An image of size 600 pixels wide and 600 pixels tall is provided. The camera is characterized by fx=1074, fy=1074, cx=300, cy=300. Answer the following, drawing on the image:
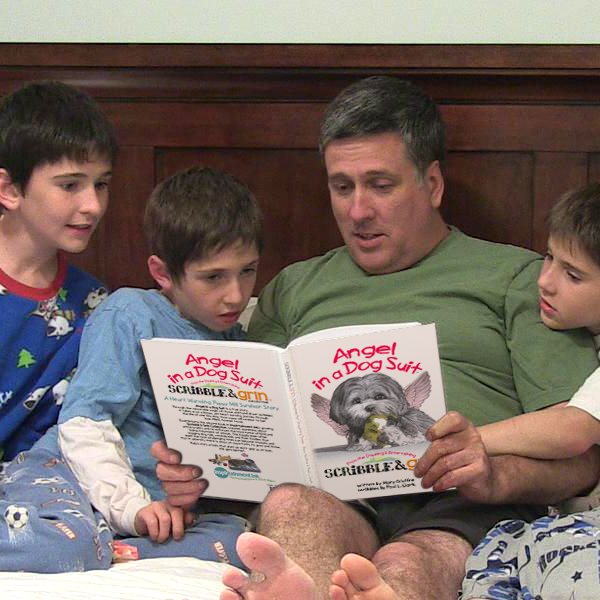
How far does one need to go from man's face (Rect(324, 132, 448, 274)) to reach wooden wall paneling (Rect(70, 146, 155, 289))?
1.78ft

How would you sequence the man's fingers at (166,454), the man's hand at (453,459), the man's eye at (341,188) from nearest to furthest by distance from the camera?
1. the man's hand at (453,459)
2. the man's fingers at (166,454)
3. the man's eye at (341,188)

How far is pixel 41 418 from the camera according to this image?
1.91m

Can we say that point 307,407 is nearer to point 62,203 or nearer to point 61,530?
point 61,530

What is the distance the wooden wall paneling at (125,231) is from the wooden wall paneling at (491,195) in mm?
651

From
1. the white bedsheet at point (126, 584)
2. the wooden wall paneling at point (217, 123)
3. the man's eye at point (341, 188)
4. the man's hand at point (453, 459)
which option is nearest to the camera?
the white bedsheet at point (126, 584)

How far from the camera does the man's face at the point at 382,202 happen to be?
1.91 metres

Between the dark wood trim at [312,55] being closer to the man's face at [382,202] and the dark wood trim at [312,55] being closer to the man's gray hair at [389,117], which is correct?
the man's gray hair at [389,117]

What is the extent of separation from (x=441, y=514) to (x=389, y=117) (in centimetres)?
72

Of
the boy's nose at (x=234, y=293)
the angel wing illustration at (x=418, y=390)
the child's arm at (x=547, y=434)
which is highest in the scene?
the boy's nose at (x=234, y=293)

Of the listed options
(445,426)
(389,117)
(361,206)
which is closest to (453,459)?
(445,426)

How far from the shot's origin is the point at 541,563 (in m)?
1.37

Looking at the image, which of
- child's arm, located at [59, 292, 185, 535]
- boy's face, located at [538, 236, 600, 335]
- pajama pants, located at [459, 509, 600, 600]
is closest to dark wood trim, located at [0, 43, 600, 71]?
boy's face, located at [538, 236, 600, 335]

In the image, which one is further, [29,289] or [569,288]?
[29,289]
